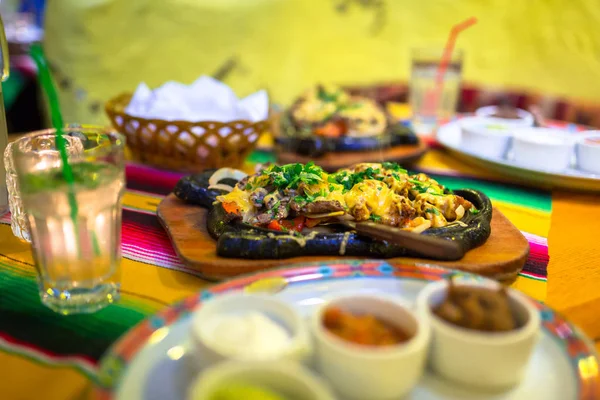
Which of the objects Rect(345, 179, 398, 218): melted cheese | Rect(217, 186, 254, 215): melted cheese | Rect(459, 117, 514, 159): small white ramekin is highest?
Rect(345, 179, 398, 218): melted cheese

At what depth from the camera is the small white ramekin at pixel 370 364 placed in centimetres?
84

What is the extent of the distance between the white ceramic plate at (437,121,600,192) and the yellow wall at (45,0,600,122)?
2510 mm

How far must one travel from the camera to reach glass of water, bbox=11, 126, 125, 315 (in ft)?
3.48

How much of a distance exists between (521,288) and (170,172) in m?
1.38

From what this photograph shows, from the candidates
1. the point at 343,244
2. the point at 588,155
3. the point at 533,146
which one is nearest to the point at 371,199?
the point at 343,244

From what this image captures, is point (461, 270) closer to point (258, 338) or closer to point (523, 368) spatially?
point (523, 368)

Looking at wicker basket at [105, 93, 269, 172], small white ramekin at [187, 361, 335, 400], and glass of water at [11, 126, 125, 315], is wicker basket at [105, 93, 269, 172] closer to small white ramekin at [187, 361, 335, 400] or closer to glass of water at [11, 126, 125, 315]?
glass of water at [11, 126, 125, 315]

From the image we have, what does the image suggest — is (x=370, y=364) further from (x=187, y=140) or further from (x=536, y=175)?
(x=536, y=175)

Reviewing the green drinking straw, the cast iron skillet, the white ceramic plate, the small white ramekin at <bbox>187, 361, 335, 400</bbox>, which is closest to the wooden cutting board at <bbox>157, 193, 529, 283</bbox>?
the cast iron skillet

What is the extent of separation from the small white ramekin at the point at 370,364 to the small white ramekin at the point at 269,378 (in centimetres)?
6

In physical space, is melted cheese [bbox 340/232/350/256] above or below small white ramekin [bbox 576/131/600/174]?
above

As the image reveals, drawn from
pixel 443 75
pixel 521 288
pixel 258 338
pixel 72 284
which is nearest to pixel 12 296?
pixel 72 284

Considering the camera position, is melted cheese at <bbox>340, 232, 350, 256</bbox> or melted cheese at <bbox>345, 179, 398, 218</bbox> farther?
melted cheese at <bbox>345, 179, 398, 218</bbox>

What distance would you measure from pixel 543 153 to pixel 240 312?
1.61m
